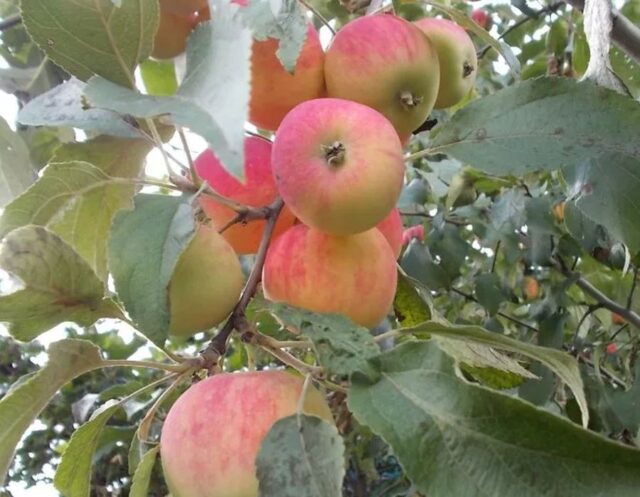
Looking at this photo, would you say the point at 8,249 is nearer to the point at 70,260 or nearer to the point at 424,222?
the point at 70,260

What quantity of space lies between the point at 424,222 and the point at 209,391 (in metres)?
1.15

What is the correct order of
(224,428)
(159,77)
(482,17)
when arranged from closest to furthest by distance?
(224,428) → (159,77) → (482,17)

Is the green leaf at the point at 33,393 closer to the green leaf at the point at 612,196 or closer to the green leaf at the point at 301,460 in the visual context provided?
the green leaf at the point at 301,460

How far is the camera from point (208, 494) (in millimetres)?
548

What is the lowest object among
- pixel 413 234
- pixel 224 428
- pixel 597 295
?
pixel 597 295

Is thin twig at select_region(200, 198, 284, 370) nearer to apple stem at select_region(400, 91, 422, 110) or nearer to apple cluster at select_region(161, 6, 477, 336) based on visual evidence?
apple cluster at select_region(161, 6, 477, 336)

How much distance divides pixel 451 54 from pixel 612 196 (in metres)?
0.19

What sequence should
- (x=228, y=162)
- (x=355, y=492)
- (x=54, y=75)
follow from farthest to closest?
(x=355, y=492), (x=54, y=75), (x=228, y=162)

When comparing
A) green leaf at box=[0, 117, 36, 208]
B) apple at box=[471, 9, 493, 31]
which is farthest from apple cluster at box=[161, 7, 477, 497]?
apple at box=[471, 9, 493, 31]

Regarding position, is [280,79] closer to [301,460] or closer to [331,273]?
[331,273]

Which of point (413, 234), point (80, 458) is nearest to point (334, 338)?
point (80, 458)

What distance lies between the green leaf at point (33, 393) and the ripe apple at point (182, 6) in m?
0.30

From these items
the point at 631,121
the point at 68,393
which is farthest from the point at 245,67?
the point at 68,393

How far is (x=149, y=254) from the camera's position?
540 millimetres
